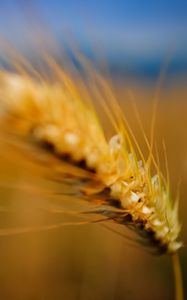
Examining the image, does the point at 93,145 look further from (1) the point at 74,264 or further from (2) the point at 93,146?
(1) the point at 74,264

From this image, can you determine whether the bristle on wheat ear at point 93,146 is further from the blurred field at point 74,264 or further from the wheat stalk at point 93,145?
the blurred field at point 74,264

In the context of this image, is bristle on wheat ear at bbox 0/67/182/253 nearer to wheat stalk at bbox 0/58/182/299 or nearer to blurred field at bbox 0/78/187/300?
wheat stalk at bbox 0/58/182/299

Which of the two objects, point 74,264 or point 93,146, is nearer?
point 93,146

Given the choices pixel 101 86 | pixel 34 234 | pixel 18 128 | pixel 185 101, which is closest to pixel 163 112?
pixel 185 101

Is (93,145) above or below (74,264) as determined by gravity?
below

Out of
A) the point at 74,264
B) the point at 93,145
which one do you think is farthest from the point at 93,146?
the point at 74,264

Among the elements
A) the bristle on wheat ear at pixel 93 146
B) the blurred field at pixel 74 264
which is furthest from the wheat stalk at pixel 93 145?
the blurred field at pixel 74 264

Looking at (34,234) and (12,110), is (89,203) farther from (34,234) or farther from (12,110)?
(34,234)

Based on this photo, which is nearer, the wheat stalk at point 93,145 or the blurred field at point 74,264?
the wheat stalk at point 93,145

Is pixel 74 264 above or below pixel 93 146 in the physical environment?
above
